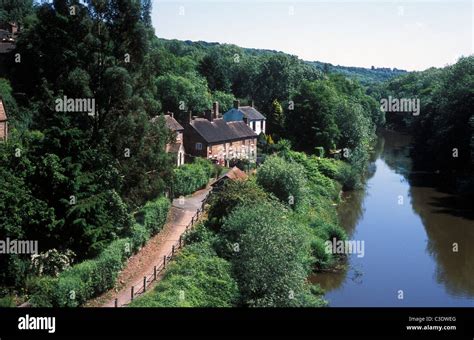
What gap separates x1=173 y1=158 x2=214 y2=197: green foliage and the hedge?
9.04m

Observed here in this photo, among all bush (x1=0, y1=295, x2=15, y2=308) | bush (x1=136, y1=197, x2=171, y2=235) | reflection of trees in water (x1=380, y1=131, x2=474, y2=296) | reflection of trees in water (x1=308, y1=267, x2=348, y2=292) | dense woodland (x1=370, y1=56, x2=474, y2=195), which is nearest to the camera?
bush (x1=0, y1=295, x2=15, y2=308)

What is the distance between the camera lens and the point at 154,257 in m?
20.0

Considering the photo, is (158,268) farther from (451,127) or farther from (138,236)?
(451,127)

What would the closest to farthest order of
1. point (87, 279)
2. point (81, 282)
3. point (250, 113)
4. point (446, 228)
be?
1. point (81, 282)
2. point (87, 279)
3. point (446, 228)
4. point (250, 113)

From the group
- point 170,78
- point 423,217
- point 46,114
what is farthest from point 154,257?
point 170,78

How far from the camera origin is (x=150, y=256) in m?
20.1

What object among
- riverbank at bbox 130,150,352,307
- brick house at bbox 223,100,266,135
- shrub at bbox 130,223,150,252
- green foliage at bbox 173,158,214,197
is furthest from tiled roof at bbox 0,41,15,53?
shrub at bbox 130,223,150,252

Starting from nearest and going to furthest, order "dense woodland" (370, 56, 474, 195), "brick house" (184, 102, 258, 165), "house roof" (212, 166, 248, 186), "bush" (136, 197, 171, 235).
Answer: "bush" (136, 197, 171, 235) → "house roof" (212, 166, 248, 186) → "brick house" (184, 102, 258, 165) → "dense woodland" (370, 56, 474, 195)

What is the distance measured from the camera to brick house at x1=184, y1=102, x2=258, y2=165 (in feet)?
128

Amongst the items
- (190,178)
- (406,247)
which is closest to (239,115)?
(190,178)

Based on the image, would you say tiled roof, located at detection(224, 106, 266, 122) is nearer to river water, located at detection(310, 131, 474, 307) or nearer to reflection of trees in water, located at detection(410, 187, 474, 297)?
river water, located at detection(310, 131, 474, 307)

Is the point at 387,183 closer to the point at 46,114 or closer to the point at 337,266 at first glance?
the point at 337,266

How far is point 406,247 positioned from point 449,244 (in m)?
2.56

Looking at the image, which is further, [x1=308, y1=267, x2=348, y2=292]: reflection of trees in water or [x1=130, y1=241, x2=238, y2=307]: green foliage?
[x1=308, y1=267, x2=348, y2=292]: reflection of trees in water
